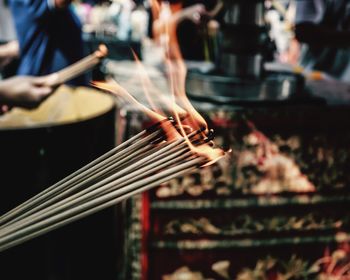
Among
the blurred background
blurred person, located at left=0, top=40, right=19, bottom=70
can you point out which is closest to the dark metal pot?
the blurred background

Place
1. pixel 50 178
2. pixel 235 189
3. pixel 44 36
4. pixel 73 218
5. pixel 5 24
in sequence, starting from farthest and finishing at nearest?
pixel 5 24 → pixel 44 36 → pixel 235 189 → pixel 50 178 → pixel 73 218

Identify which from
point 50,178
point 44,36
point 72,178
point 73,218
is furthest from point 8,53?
point 73,218

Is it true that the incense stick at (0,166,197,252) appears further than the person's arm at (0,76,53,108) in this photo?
No

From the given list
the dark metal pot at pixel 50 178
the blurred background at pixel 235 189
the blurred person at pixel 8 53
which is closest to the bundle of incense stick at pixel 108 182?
the dark metal pot at pixel 50 178

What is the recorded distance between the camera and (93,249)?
7.04ft

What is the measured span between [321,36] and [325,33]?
39mm

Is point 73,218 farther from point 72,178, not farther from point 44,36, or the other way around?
point 44,36

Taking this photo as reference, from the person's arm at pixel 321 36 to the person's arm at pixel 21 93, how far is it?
233cm

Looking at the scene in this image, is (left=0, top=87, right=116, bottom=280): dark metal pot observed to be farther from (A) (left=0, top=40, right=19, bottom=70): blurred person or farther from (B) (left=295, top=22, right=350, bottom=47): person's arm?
(B) (left=295, top=22, right=350, bottom=47): person's arm

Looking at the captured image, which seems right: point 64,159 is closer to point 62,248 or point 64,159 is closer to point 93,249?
point 62,248

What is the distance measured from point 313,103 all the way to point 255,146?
43 centimetres

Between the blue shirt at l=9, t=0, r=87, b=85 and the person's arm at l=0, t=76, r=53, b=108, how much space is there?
2.75 ft

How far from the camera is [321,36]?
10.8ft

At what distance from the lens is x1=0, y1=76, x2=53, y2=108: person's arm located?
192 cm
